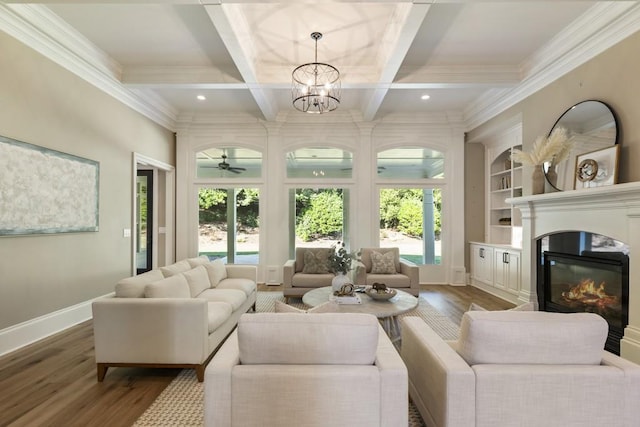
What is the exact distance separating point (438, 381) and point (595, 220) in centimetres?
290

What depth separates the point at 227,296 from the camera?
11.7 feet

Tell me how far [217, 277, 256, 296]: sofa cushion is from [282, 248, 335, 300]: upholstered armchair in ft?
2.27

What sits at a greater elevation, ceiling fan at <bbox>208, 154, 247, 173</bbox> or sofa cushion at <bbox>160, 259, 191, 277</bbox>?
ceiling fan at <bbox>208, 154, 247, 173</bbox>

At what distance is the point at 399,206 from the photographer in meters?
6.52

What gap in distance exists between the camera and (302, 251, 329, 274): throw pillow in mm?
5188

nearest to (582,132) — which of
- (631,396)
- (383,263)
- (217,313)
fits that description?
(383,263)

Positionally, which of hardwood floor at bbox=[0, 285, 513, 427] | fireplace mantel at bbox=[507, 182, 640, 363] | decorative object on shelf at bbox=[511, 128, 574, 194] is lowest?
hardwood floor at bbox=[0, 285, 513, 427]

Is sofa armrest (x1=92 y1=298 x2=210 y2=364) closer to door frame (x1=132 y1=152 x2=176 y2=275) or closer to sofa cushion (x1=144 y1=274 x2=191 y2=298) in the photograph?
sofa cushion (x1=144 y1=274 x2=191 y2=298)

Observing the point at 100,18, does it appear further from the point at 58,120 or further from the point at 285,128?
the point at 285,128

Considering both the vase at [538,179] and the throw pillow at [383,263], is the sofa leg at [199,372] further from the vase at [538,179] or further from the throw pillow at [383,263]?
the vase at [538,179]

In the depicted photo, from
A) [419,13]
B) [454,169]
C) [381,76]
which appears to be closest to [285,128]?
[381,76]

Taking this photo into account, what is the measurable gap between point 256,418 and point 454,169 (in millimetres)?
5912

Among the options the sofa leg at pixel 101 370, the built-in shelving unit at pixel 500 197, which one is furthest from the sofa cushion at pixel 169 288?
the built-in shelving unit at pixel 500 197

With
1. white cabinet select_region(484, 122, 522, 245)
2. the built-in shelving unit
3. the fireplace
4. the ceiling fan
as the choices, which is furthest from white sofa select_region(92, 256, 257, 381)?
the built-in shelving unit
